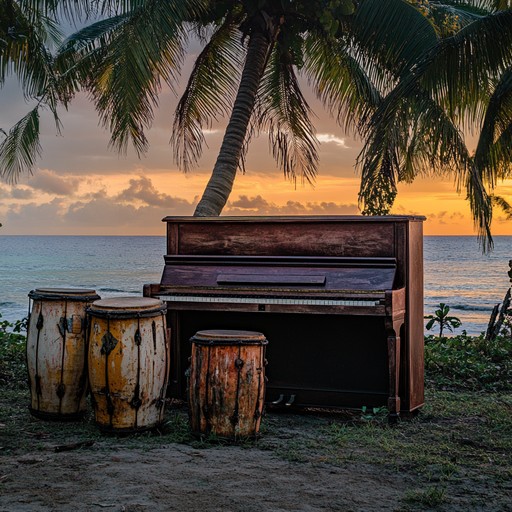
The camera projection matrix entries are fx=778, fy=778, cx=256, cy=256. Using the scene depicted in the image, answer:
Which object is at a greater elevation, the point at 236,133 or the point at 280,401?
the point at 236,133

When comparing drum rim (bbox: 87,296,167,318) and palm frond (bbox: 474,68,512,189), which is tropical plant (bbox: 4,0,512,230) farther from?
drum rim (bbox: 87,296,167,318)

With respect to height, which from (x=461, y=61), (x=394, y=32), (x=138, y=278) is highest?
(x=394, y=32)

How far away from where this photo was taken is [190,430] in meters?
5.67

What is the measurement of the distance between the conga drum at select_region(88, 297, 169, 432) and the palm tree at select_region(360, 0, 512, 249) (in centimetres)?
497

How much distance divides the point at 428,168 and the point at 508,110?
3.38 metres

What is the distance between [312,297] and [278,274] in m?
0.48

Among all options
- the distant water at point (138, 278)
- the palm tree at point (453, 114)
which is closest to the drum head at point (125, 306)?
the palm tree at point (453, 114)

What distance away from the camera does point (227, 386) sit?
17.7ft

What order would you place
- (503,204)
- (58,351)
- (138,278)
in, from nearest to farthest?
(58,351) < (503,204) < (138,278)

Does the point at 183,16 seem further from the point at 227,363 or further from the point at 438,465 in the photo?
the point at 438,465

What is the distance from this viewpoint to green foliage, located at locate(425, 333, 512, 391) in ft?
26.7

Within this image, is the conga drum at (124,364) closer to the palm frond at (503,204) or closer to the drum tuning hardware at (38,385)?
the drum tuning hardware at (38,385)

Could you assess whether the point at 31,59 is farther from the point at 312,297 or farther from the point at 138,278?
the point at 138,278

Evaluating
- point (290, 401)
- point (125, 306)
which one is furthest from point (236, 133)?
point (125, 306)
